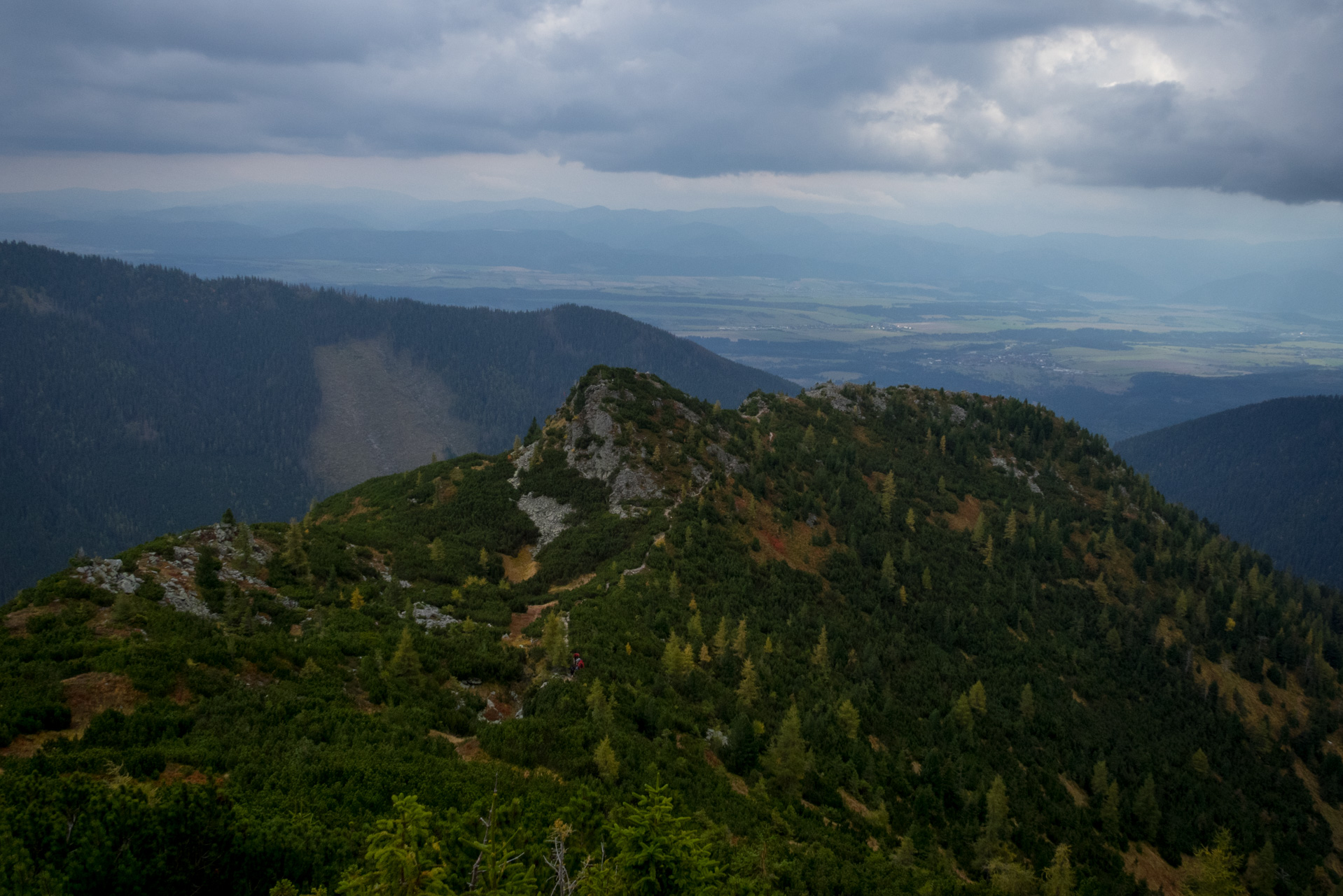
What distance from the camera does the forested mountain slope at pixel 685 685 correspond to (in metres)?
19.6

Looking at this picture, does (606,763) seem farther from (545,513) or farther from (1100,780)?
(1100,780)

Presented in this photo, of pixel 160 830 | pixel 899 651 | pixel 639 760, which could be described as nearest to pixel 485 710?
pixel 639 760

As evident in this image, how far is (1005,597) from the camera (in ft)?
316

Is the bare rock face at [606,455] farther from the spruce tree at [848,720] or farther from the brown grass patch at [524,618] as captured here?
the spruce tree at [848,720]

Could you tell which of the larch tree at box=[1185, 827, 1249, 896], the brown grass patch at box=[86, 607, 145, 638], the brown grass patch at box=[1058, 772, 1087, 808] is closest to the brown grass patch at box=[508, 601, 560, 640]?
the brown grass patch at box=[86, 607, 145, 638]

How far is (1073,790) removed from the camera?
65.6 metres

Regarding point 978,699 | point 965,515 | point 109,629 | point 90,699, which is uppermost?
point 90,699

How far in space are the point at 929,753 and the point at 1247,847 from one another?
1776 inches

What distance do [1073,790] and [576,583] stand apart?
52877 millimetres

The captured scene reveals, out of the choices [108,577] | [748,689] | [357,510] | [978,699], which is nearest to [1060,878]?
[748,689]

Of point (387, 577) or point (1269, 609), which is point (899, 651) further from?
point (1269, 609)

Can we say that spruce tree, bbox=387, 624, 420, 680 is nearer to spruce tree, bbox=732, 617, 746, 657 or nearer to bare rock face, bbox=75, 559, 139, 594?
bare rock face, bbox=75, 559, 139, 594

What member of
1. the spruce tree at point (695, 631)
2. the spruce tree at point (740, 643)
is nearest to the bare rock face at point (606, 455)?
the spruce tree at point (695, 631)

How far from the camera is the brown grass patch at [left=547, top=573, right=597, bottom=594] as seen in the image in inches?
2719
